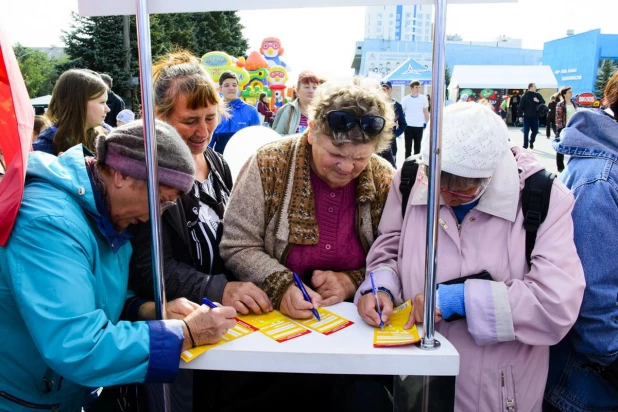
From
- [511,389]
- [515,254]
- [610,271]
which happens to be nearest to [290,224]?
[515,254]

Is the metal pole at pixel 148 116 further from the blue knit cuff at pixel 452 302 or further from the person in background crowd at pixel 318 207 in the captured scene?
the blue knit cuff at pixel 452 302

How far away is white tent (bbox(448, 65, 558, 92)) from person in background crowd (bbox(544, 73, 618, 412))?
79.5ft

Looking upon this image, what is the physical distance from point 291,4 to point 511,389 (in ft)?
3.90

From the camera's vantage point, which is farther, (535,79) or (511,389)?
(535,79)

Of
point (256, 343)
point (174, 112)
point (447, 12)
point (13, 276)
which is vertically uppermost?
point (447, 12)

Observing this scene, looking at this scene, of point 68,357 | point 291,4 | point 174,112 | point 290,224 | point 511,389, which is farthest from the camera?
point 174,112

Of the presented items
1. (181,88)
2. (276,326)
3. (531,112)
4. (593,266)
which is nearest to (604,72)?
(531,112)

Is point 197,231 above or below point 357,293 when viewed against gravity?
above

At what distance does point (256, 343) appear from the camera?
130 cm

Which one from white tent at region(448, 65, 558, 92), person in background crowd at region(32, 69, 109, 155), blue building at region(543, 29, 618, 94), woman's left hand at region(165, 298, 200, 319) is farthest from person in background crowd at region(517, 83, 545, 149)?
blue building at region(543, 29, 618, 94)

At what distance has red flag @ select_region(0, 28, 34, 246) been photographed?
1.14 meters

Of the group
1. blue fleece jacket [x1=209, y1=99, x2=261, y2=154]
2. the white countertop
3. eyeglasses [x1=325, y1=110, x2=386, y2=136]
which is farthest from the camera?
blue fleece jacket [x1=209, y1=99, x2=261, y2=154]

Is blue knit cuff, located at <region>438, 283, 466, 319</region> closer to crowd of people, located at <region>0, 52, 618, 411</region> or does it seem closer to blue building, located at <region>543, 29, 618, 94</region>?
crowd of people, located at <region>0, 52, 618, 411</region>

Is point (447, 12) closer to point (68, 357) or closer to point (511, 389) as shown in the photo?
point (511, 389)
